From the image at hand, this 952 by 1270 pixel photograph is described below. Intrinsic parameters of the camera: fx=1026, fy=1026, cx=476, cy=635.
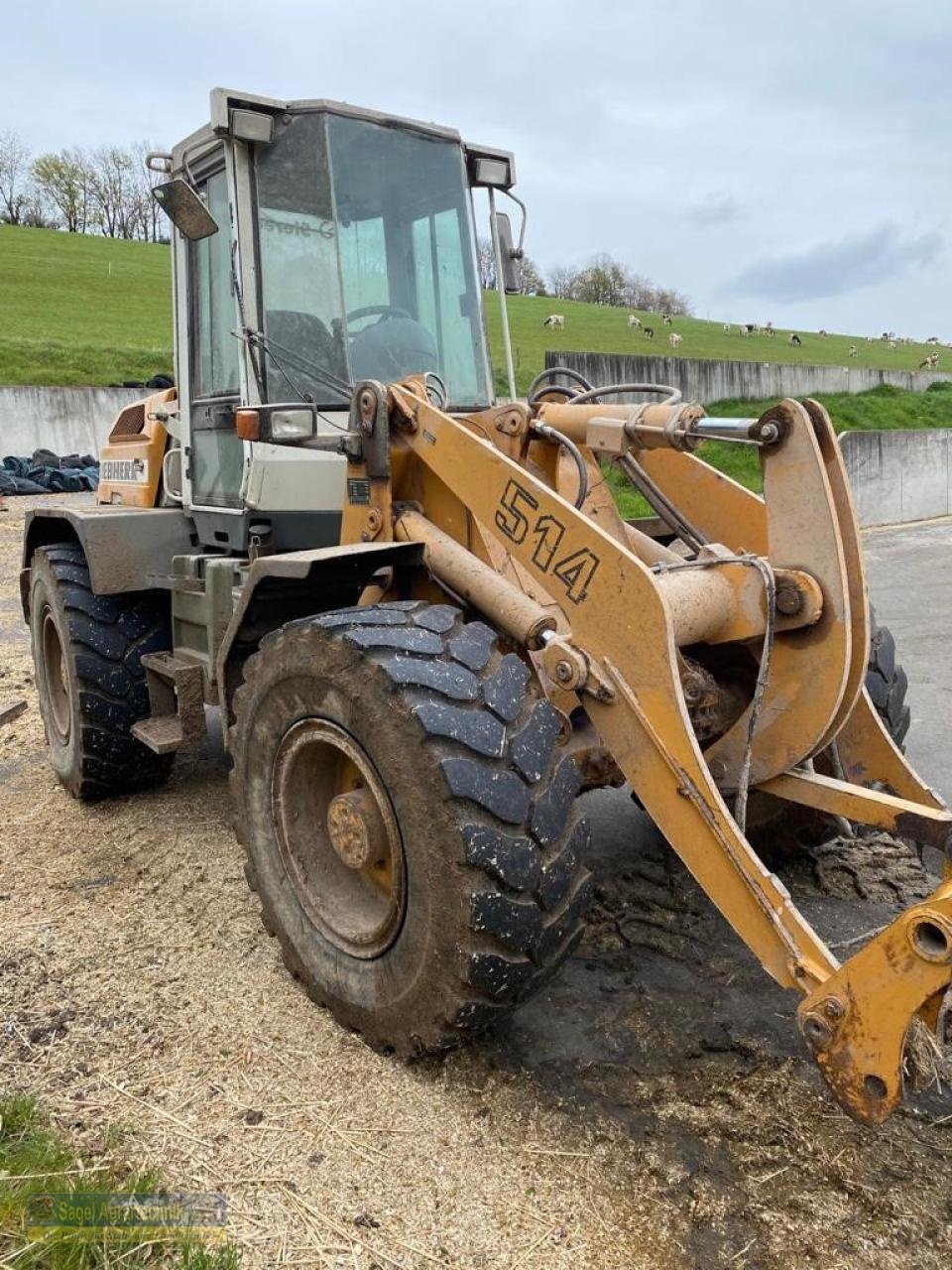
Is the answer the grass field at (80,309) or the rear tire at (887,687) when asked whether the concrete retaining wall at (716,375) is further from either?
the rear tire at (887,687)

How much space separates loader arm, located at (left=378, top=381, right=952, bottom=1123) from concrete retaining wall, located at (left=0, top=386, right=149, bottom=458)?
66.9ft

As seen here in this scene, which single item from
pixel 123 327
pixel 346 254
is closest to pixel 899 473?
pixel 346 254

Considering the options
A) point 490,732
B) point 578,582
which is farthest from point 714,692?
point 490,732

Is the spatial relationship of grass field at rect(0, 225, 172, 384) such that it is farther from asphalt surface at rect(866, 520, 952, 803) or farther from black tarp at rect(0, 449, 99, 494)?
asphalt surface at rect(866, 520, 952, 803)

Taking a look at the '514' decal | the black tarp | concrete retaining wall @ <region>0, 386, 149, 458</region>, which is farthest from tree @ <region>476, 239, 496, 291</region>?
concrete retaining wall @ <region>0, 386, 149, 458</region>

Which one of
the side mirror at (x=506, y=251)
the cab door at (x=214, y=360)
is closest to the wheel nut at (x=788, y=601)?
the cab door at (x=214, y=360)

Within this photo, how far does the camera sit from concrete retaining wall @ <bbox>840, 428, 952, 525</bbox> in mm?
16516

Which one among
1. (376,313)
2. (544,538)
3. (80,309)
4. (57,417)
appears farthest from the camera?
(80,309)

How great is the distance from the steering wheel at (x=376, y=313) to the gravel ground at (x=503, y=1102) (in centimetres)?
225

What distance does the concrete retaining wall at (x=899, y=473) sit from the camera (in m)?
16.5

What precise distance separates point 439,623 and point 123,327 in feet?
103

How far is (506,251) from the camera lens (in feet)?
15.6

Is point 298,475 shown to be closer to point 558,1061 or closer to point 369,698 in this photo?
point 369,698

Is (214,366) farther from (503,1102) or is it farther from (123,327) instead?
(123,327)
